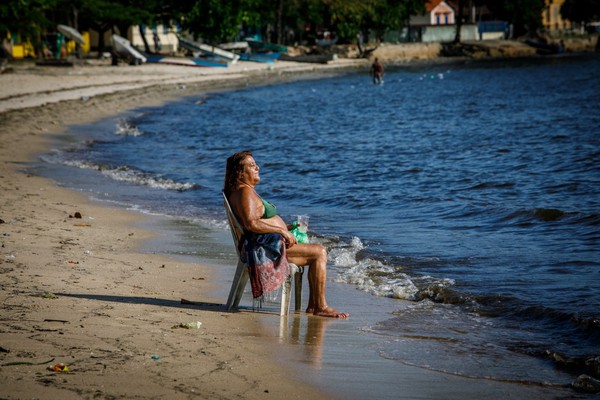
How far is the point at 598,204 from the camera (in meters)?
13.7

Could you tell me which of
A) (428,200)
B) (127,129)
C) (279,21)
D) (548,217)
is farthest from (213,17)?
(548,217)

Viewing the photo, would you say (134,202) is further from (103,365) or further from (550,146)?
(550,146)

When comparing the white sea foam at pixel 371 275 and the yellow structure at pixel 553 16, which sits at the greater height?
the yellow structure at pixel 553 16

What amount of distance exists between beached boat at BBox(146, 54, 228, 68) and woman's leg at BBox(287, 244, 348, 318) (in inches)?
2016

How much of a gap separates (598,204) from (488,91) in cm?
3699

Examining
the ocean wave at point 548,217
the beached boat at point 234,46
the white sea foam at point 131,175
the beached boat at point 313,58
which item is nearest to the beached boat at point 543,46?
the beached boat at point 313,58

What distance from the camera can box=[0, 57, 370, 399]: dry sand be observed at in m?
5.14

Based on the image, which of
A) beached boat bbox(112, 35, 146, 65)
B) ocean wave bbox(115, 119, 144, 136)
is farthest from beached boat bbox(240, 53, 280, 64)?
ocean wave bbox(115, 119, 144, 136)

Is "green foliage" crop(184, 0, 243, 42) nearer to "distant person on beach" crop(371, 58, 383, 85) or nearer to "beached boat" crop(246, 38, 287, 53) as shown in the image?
"beached boat" crop(246, 38, 287, 53)

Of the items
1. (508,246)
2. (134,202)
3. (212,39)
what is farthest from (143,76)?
Result: (508,246)

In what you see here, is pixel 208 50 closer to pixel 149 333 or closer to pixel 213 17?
pixel 213 17

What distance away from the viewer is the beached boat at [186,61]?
5759 centimetres

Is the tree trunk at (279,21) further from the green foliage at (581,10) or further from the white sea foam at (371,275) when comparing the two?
the white sea foam at (371,275)

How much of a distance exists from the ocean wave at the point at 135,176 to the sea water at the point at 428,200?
0.06 metres
